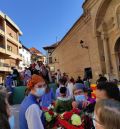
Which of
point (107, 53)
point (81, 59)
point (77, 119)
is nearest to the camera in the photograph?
point (77, 119)

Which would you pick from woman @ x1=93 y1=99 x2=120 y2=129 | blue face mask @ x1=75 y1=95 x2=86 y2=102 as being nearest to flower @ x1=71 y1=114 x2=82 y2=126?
blue face mask @ x1=75 y1=95 x2=86 y2=102

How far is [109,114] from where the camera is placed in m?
1.64

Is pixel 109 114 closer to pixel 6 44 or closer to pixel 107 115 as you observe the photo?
pixel 107 115

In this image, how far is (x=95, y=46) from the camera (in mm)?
18500

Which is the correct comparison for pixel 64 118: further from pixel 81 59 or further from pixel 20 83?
pixel 81 59

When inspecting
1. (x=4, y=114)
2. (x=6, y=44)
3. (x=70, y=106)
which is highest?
(x=6, y=44)

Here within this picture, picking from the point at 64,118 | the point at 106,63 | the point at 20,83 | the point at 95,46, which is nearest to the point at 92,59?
the point at 95,46

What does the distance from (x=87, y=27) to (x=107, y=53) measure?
436cm

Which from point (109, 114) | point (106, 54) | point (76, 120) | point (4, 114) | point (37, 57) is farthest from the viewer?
point (37, 57)

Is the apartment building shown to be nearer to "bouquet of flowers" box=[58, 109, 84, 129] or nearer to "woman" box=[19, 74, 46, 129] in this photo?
"bouquet of flowers" box=[58, 109, 84, 129]

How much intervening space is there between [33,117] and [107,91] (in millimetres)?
1022

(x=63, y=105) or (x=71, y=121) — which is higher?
(x=63, y=105)

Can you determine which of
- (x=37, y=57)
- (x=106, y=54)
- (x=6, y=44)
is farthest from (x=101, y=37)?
(x=6, y=44)

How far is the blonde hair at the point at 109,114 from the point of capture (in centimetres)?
160
